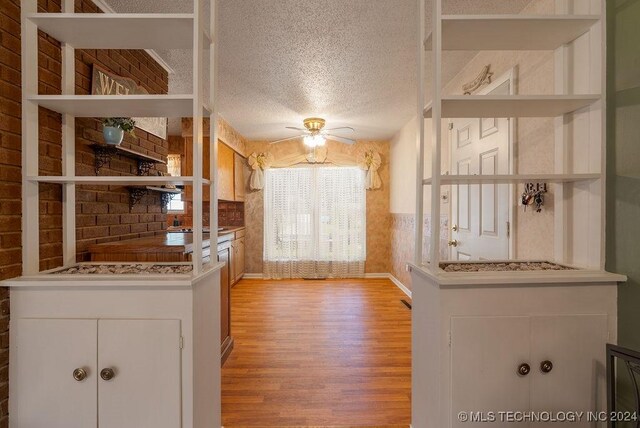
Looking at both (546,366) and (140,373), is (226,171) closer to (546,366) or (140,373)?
(140,373)

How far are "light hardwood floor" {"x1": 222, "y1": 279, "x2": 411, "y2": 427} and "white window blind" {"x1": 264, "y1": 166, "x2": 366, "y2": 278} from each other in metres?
1.21

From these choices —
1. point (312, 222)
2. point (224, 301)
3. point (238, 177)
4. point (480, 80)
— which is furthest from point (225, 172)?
point (480, 80)

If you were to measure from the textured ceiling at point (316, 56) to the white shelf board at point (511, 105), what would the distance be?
2.71 ft

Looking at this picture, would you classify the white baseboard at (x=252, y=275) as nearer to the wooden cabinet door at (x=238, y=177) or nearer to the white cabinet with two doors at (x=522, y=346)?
the wooden cabinet door at (x=238, y=177)

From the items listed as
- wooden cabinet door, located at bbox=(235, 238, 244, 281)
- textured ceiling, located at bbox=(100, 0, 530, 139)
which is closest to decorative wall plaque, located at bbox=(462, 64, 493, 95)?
textured ceiling, located at bbox=(100, 0, 530, 139)

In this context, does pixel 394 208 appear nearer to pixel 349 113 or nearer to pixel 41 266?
pixel 349 113

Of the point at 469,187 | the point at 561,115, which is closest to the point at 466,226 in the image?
the point at 469,187

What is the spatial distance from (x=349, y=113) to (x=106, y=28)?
2993mm

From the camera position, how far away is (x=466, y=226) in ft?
9.07

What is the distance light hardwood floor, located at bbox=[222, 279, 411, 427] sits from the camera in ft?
6.53

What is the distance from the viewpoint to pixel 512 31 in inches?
58.3

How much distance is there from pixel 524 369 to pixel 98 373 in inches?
71.2

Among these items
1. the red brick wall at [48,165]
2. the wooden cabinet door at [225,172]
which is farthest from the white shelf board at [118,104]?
the wooden cabinet door at [225,172]

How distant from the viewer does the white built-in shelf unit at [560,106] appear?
1.40 metres
